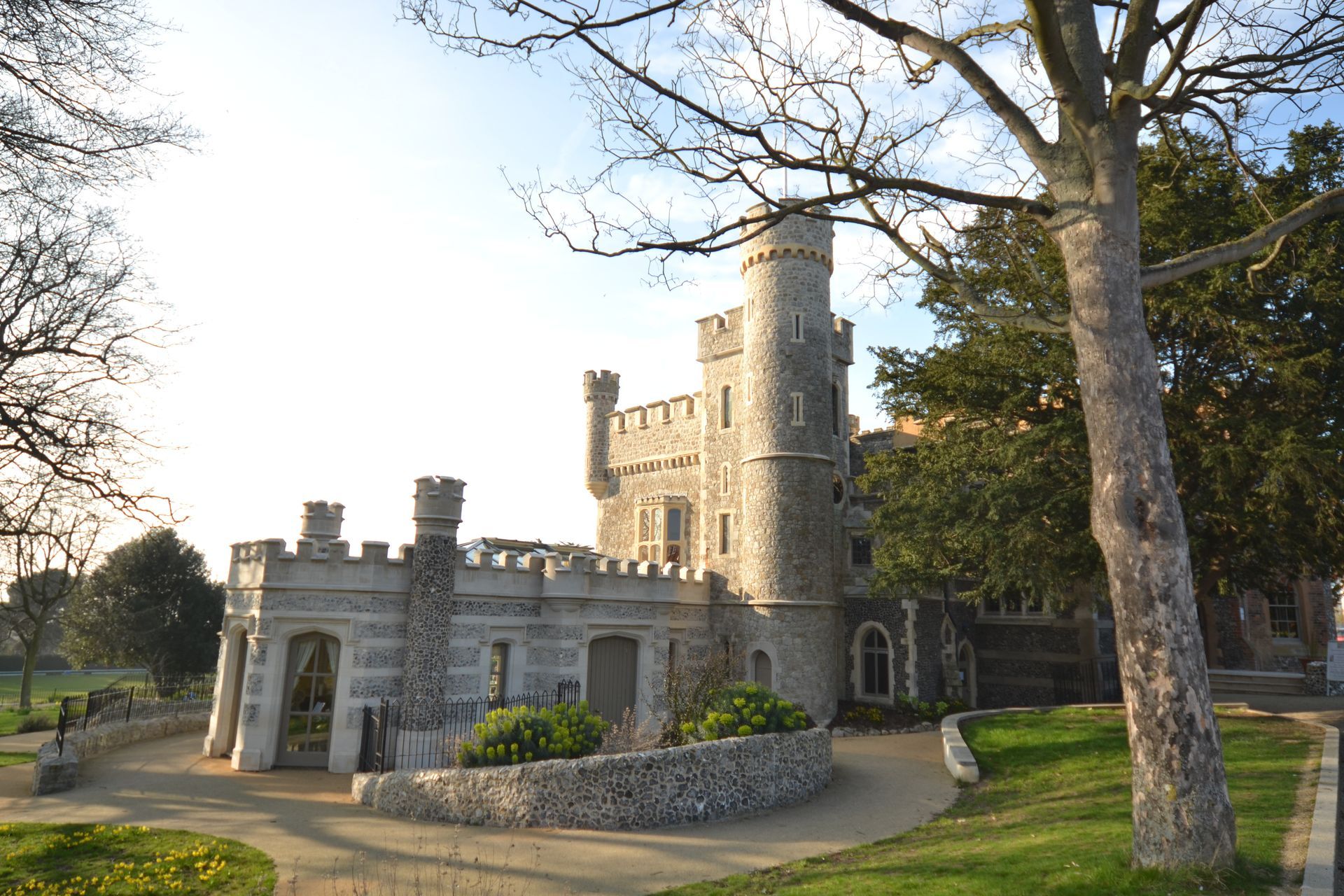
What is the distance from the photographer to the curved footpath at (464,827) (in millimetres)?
9438

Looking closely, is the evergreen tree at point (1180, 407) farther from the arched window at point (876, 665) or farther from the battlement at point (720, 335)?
the battlement at point (720, 335)

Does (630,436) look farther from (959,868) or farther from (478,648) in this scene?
(959,868)

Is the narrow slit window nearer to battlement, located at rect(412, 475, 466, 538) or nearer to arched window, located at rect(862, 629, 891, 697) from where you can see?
arched window, located at rect(862, 629, 891, 697)

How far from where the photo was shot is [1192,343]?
16.5 m

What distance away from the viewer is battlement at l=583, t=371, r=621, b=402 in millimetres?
31625

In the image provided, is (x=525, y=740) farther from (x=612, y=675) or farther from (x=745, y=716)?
(x=612, y=675)

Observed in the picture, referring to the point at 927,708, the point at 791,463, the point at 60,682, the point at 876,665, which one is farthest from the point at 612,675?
the point at 60,682

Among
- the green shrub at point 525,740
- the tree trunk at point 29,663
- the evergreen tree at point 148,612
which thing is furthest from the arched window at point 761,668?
the tree trunk at point 29,663

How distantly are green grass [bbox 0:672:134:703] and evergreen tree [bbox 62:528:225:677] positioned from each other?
6.67 meters

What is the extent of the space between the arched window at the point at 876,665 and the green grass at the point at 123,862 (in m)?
17.9

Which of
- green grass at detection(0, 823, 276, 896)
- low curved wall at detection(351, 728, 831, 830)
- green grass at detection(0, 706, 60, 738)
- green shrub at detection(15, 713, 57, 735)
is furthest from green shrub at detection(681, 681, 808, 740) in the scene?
green shrub at detection(15, 713, 57, 735)

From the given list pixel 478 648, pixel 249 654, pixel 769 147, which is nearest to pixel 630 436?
pixel 478 648

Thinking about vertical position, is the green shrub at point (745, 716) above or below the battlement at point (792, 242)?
below

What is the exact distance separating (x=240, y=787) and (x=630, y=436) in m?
18.1
